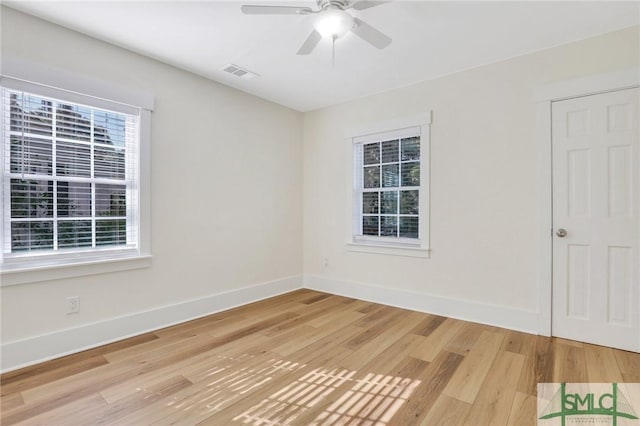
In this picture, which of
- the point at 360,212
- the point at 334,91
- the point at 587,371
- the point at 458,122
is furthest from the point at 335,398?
the point at 334,91

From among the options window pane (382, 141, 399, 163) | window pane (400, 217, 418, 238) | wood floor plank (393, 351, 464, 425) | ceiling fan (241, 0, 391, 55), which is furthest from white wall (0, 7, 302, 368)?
wood floor plank (393, 351, 464, 425)

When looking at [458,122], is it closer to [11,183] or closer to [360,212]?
[360,212]

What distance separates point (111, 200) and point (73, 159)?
17.0 inches

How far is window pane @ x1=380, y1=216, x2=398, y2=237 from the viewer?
3850 mm

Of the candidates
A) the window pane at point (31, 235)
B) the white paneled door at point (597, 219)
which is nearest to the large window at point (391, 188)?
the white paneled door at point (597, 219)

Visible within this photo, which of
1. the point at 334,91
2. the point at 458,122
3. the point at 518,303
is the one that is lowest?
the point at 518,303

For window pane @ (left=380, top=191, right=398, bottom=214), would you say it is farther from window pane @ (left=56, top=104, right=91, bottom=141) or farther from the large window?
window pane @ (left=56, top=104, right=91, bottom=141)

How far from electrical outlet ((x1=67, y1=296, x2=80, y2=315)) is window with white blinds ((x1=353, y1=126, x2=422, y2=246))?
295cm

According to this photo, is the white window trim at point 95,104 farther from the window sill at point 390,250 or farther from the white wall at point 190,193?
the window sill at point 390,250

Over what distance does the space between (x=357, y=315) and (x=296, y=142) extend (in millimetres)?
2572

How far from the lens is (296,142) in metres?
4.57

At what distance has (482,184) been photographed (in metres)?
3.16

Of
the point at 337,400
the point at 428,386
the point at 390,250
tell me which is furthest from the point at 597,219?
the point at 337,400

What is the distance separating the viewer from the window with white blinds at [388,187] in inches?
144
